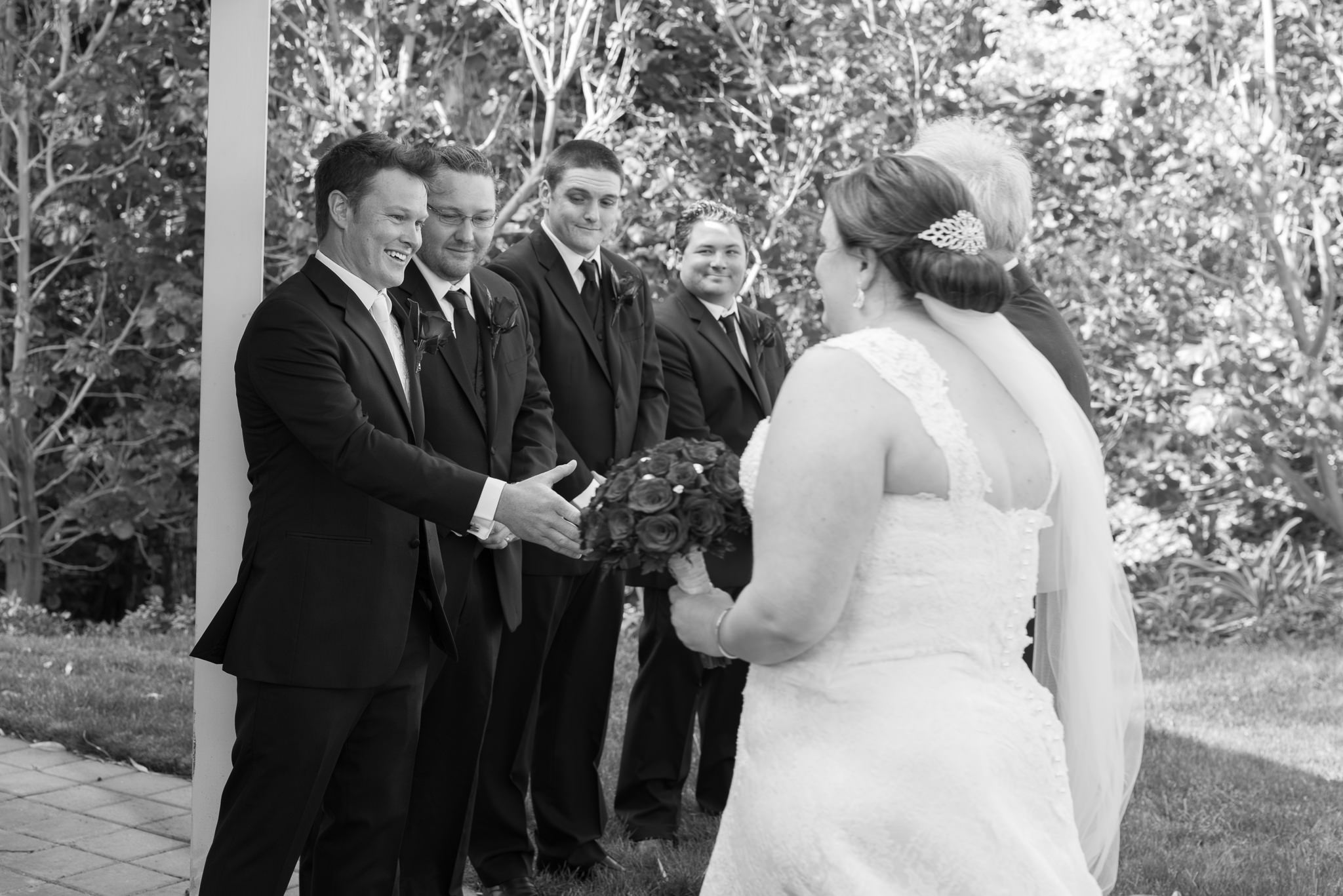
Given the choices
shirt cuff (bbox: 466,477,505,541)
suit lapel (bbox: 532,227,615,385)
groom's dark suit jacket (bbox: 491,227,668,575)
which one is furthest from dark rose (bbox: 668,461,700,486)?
suit lapel (bbox: 532,227,615,385)

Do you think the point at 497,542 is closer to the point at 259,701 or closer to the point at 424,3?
the point at 259,701

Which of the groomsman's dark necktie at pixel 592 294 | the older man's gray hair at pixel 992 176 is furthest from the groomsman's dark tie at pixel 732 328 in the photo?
the older man's gray hair at pixel 992 176

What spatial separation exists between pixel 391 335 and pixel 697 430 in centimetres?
203

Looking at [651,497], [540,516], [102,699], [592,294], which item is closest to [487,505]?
[540,516]

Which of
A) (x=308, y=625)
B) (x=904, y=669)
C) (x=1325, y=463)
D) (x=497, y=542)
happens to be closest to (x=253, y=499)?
(x=308, y=625)

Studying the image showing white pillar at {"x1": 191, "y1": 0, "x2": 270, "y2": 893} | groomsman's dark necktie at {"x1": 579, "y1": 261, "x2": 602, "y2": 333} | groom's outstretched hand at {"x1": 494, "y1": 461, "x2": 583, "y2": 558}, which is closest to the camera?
groom's outstretched hand at {"x1": 494, "y1": 461, "x2": 583, "y2": 558}

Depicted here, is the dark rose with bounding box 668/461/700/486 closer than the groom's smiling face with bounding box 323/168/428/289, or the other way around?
the dark rose with bounding box 668/461/700/486

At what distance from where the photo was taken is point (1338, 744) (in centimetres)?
670

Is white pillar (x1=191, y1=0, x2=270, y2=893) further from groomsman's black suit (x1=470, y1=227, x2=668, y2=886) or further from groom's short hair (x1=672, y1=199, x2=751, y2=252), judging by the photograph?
groom's short hair (x1=672, y1=199, x2=751, y2=252)

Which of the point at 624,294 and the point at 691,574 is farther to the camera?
the point at 624,294

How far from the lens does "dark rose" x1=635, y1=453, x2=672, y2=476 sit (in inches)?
107

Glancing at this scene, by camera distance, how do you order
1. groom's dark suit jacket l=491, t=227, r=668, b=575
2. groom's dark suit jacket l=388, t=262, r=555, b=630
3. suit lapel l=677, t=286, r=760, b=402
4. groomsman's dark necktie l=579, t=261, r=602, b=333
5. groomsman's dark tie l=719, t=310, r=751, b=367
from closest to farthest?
groom's dark suit jacket l=388, t=262, r=555, b=630 < groom's dark suit jacket l=491, t=227, r=668, b=575 < groomsman's dark necktie l=579, t=261, r=602, b=333 < suit lapel l=677, t=286, r=760, b=402 < groomsman's dark tie l=719, t=310, r=751, b=367

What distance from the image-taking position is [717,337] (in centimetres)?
568

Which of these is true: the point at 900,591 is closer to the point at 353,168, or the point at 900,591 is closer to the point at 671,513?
the point at 671,513
